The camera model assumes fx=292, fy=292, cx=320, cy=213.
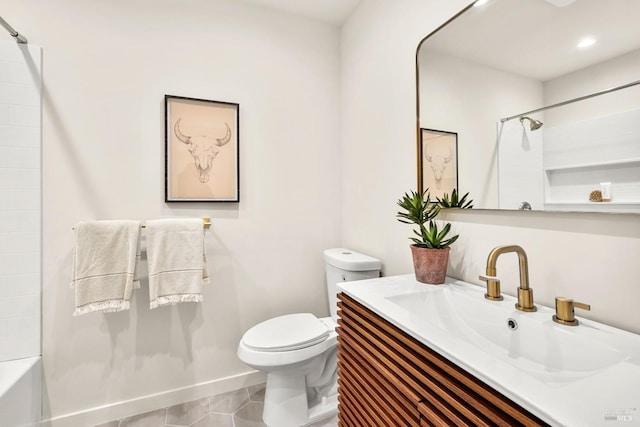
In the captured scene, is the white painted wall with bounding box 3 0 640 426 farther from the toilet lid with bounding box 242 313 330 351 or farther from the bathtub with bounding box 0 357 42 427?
the toilet lid with bounding box 242 313 330 351

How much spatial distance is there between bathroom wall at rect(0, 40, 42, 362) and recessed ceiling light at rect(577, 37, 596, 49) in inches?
86.7

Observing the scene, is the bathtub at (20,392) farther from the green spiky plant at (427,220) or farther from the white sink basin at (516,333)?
the green spiky plant at (427,220)

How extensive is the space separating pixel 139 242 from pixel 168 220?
0.17 metres

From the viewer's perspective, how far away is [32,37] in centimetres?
143

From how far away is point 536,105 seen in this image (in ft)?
3.00

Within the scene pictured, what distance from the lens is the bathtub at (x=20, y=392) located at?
122 centimetres

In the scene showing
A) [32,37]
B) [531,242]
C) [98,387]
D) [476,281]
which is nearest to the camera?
[531,242]

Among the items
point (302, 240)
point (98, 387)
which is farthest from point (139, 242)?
point (302, 240)

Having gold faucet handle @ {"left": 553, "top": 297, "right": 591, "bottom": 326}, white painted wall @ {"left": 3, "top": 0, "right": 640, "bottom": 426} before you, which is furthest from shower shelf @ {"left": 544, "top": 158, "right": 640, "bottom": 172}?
gold faucet handle @ {"left": 553, "top": 297, "right": 591, "bottom": 326}

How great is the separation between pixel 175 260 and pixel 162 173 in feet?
1.63

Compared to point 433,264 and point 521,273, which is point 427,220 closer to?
point 433,264

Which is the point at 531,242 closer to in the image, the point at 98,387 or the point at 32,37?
the point at 98,387

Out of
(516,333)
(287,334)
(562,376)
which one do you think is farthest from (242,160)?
(562,376)

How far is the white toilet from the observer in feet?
4.50
